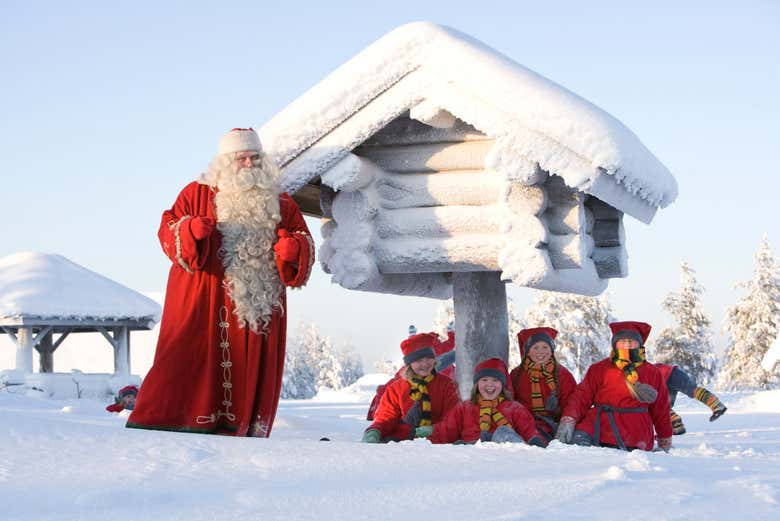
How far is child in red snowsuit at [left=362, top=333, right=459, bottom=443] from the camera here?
22.0 feet

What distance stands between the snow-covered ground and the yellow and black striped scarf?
2327mm

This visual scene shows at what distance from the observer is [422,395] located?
6.87 metres

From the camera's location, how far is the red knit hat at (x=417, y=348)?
6984 mm

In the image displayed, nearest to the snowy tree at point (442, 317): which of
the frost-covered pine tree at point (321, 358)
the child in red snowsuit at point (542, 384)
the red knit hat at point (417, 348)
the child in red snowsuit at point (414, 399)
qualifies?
the frost-covered pine tree at point (321, 358)

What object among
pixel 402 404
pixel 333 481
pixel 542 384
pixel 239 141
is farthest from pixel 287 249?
pixel 333 481

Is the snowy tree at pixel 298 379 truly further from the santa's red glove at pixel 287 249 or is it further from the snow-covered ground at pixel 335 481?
the snow-covered ground at pixel 335 481

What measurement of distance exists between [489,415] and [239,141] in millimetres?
2352

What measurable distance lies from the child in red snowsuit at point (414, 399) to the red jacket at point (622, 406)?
0.88 meters

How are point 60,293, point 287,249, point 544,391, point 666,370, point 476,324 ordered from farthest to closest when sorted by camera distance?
point 60,293 < point 666,370 < point 476,324 < point 544,391 < point 287,249

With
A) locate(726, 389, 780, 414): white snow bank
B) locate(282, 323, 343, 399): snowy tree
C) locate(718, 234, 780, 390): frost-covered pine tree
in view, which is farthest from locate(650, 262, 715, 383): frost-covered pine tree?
locate(282, 323, 343, 399): snowy tree

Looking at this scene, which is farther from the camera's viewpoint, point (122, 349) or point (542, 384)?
point (122, 349)

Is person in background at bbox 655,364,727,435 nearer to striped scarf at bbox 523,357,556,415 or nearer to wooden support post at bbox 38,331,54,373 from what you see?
striped scarf at bbox 523,357,556,415

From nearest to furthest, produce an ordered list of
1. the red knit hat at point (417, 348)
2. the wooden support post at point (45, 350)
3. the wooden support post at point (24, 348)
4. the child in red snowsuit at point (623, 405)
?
the child in red snowsuit at point (623, 405) < the red knit hat at point (417, 348) < the wooden support post at point (24, 348) < the wooden support post at point (45, 350)

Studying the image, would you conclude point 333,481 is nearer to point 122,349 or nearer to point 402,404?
point 402,404
